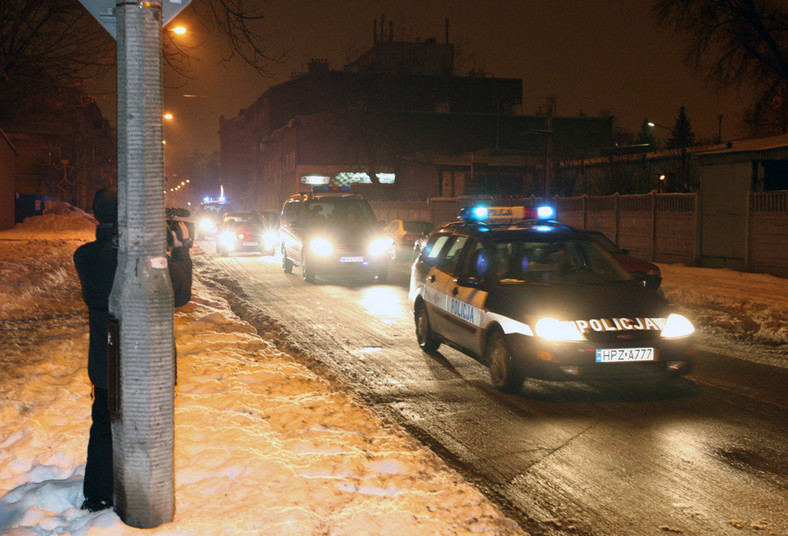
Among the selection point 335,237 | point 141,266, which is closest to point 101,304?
point 141,266

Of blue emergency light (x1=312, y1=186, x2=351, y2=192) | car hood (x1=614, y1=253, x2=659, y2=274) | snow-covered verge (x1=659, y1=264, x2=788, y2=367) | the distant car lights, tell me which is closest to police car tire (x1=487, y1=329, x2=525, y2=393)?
snow-covered verge (x1=659, y1=264, x2=788, y2=367)

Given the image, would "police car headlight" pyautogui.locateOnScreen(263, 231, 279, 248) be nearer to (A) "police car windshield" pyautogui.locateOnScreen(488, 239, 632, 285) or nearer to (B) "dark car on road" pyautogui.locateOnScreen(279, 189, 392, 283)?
(B) "dark car on road" pyautogui.locateOnScreen(279, 189, 392, 283)

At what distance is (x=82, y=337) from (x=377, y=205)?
4370 centimetres

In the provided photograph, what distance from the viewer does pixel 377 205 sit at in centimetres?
5331

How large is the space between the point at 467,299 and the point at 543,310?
1.28 metres

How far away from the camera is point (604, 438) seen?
621cm

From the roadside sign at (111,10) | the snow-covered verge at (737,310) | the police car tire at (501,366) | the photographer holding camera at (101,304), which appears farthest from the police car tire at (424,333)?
the roadside sign at (111,10)

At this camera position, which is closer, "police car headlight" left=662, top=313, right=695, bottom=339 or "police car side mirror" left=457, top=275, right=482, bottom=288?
"police car headlight" left=662, top=313, right=695, bottom=339

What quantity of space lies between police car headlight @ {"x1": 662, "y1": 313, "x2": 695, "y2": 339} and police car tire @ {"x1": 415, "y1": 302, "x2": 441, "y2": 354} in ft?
10.1

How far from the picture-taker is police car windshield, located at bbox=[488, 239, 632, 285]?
8.34m

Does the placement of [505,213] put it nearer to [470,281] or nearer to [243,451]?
[470,281]

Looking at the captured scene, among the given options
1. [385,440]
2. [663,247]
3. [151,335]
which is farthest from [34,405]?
[663,247]

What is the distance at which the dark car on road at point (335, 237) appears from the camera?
20000 millimetres

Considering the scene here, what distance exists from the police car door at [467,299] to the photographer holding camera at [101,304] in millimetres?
4384
